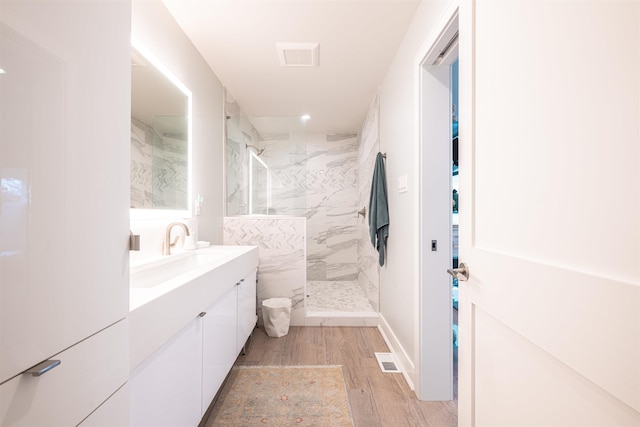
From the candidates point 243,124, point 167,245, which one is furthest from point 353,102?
point 167,245

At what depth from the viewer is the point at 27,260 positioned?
47cm

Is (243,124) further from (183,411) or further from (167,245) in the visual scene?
(183,411)

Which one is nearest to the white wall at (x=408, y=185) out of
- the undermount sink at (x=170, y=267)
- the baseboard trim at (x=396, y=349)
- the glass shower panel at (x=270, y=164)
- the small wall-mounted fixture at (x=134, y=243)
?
the baseboard trim at (x=396, y=349)

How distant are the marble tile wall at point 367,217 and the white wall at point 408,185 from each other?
349 millimetres

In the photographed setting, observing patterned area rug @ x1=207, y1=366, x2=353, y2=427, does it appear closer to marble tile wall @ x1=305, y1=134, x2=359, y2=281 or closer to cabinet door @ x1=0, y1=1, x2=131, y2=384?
cabinet door @ x1=0, y1=1, x2=131, y2=384

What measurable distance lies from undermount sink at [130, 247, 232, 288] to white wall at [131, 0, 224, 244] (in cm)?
39

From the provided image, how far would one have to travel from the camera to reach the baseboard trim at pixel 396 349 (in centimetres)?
186

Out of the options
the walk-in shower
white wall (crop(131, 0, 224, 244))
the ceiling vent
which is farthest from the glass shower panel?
the ceiling vent

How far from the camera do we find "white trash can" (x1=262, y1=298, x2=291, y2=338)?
2539mm

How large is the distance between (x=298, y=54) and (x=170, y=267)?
1811 mm

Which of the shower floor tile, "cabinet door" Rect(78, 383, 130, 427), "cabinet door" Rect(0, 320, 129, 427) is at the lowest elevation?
the shower floor tile

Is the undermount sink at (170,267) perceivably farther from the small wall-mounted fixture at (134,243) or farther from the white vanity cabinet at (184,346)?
the small wall-mounted fixture at (134,243)

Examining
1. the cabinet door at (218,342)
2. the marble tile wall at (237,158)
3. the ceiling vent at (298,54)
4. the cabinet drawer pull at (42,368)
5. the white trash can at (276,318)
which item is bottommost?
the white trash can at (276,318)

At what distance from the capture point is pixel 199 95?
2.25 m
